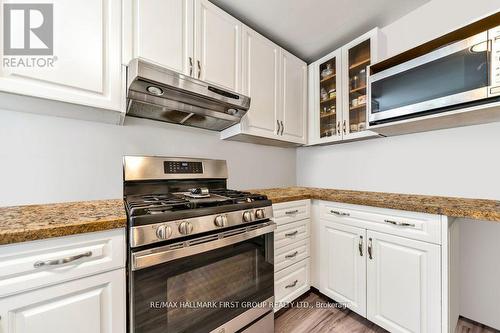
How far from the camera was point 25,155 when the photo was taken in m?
1.13

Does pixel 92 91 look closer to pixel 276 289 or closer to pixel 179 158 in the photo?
pixel 179 158

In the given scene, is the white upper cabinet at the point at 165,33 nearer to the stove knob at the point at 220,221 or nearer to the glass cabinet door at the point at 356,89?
the stove knob at the point at 220,221

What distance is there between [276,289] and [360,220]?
2.56 ft

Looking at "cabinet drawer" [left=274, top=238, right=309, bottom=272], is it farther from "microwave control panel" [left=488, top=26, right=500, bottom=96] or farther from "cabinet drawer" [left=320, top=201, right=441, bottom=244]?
"microwave control panel" [left=488, top=26, right=500, bottom=96]

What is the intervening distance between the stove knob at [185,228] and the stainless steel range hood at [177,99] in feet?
2.36

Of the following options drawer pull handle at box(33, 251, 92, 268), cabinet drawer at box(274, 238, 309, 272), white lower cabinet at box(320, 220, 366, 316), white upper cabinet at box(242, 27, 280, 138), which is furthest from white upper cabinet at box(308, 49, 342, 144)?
drawer pull handle at box(33, 251, 92, 268)

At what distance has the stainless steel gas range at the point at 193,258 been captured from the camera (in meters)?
0.89

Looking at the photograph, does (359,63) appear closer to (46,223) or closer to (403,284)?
(403,284)

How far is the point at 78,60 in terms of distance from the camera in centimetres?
103

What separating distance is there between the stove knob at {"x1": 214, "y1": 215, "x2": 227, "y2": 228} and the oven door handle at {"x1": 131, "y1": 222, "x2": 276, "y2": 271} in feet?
0.24

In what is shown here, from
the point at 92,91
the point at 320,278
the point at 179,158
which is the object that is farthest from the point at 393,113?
the point at 92,91

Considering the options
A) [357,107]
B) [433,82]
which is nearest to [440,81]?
[433,82]

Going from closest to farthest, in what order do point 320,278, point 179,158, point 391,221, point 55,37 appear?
point 55,37 < point 391,221 < point 179,158 < point 320,278

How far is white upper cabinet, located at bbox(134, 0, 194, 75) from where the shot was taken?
3.92 ft
